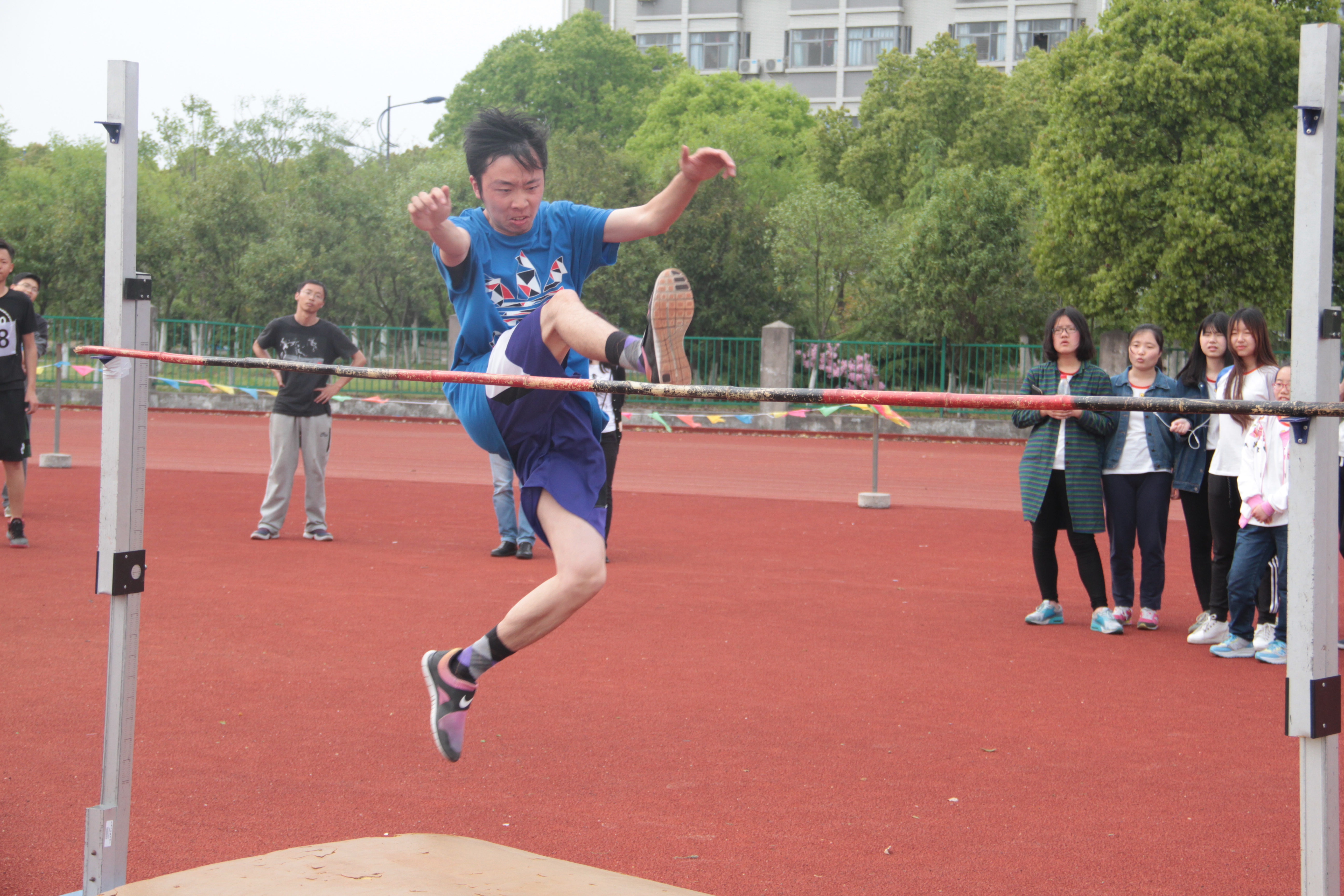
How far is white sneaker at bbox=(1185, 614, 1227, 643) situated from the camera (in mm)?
6520

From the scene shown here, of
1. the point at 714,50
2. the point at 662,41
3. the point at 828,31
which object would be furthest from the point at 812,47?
the point at 662,41

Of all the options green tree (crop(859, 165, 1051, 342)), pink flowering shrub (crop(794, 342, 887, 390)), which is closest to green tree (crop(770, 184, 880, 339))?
green tree (crop(859, 165, 1051, 342))

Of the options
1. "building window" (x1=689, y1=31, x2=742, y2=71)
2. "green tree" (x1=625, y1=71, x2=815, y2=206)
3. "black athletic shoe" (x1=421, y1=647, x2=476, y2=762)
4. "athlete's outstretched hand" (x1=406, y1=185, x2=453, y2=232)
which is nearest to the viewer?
"athlete's outstretched hand" (x1=406, y1=185, x2=453, y2=232)

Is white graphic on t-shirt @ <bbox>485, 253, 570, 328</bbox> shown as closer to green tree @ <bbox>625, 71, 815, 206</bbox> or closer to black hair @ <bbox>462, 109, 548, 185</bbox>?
black hair @ <bbox>462, 109, 548, 185</bbox>

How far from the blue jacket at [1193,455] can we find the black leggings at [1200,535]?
5cm

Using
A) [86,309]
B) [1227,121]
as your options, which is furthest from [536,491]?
[86,309]

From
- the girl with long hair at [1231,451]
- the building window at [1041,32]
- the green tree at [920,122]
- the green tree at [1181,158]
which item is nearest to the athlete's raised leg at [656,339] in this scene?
the girl with long hair at [1231,451]

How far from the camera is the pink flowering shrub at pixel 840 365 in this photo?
22.4 meters

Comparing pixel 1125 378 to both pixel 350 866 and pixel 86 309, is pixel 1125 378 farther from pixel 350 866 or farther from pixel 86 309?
pixel 86 309

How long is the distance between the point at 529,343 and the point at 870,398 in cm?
115

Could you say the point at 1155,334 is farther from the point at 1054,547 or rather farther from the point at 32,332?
the point at 32,332

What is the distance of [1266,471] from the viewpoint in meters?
5.77

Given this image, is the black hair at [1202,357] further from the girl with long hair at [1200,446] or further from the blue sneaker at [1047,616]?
the blue sneaker at [1047,616]

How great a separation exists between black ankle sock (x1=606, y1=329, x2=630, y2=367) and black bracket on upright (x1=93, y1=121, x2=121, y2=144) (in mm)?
1534
